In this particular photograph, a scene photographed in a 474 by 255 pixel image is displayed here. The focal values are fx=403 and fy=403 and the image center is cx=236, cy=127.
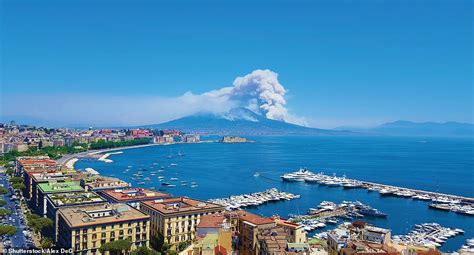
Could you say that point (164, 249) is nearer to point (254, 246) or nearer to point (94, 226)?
point (94, 226)

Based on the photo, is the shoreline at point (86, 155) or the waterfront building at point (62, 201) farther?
the shoreline at point (86, 155)

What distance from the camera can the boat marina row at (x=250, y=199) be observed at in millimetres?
41987

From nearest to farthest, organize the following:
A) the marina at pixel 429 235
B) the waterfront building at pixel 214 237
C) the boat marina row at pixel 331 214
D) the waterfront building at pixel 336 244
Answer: the waterfront building at pixel 336 244 < the waterfront building at pixel 214 237 < the marina at pixel 429 235 < the boat marina row at pixel 331 214

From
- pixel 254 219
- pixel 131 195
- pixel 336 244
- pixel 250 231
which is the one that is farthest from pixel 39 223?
pixel 336 244

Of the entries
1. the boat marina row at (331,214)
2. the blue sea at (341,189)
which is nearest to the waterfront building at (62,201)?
the boat marina row at (331,214)

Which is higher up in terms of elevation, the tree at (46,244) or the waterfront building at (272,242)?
the waterfront building at (272,242)

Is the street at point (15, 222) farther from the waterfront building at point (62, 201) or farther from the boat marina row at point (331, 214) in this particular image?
the boat marina row at point (331, 214)

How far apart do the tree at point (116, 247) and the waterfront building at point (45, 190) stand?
9.92 meters

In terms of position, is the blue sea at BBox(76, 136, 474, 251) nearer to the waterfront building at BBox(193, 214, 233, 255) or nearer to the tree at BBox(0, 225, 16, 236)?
the waterfront building at BBox(193, 214, 233, 255)

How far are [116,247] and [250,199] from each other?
25719 millimetres

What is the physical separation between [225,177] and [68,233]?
148ft

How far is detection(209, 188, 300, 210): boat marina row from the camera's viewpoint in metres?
42.0

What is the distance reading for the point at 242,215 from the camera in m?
20.9

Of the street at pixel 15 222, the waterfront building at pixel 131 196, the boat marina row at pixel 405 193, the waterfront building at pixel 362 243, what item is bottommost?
the boat marina row at pixel 405 193
